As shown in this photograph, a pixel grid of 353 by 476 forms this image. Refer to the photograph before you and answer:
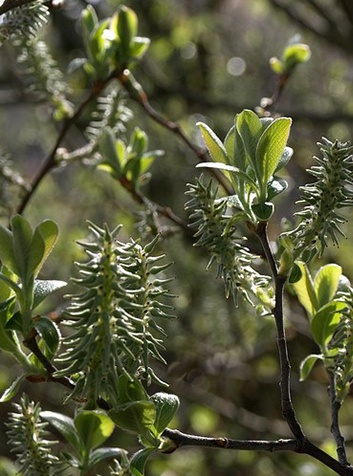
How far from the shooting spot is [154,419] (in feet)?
1.48

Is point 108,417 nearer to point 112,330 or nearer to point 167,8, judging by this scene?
point 112,330

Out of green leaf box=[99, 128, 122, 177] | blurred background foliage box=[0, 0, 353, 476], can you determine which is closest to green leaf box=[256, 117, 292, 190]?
green leaf box=[99, 128, 122, 177]

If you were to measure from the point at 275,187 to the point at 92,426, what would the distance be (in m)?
0.20

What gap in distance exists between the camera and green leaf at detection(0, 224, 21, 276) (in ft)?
1.44

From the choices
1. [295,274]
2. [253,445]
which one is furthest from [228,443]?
[295,274]

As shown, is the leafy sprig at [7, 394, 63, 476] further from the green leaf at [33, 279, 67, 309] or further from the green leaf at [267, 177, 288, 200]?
the green leaf at [267, 177, 288, 200]

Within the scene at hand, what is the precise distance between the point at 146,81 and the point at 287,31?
83cm

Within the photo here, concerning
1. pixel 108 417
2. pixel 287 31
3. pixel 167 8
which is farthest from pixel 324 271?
pixel 287 31

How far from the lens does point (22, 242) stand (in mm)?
438

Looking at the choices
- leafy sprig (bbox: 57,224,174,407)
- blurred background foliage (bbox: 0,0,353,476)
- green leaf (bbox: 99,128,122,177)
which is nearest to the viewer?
leafy sprig (bbox: 57,224,174,407)

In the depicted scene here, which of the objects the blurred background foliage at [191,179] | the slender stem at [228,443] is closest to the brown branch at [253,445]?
the slender stem at [228,443]

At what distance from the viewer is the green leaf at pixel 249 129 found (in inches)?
19.0

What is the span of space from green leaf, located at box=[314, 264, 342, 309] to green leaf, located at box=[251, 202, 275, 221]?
0.12 meters

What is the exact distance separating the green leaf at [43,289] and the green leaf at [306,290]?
189 mm
